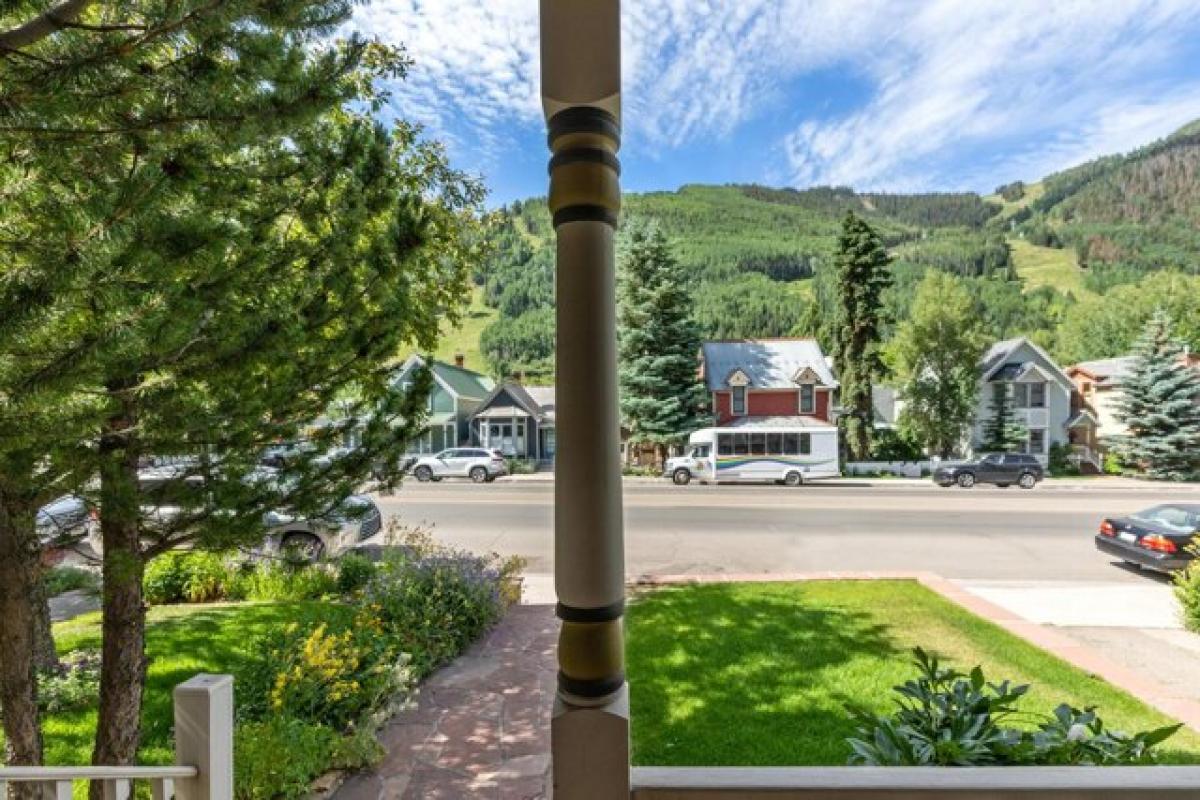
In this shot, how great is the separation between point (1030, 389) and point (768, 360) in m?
Result: 1.06

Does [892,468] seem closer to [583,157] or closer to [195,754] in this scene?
[583,157]

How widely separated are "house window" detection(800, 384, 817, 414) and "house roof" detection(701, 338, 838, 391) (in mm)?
57

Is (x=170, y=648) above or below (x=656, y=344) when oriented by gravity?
below

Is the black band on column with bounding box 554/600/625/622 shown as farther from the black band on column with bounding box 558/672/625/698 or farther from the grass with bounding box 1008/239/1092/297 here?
the grass with bounding box 1008/239/1092/297

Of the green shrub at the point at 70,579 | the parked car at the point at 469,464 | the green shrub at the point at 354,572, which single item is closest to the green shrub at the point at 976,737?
the green shrub at the point at 70,579

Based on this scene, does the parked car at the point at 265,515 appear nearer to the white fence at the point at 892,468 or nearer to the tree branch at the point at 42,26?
the tree branch at the point at 42,26

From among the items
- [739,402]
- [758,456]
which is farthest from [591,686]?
[758,456]

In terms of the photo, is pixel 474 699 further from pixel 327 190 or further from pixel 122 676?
pixel 327 190

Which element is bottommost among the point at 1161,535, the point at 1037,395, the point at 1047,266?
the point at 1161,535

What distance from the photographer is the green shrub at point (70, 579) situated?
1.59 m

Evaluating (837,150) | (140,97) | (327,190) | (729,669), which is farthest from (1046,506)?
(140,97)

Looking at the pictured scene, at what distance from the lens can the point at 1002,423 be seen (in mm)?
2369

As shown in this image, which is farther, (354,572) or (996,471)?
(354,572)

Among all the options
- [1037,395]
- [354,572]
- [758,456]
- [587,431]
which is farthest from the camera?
[758,456]
